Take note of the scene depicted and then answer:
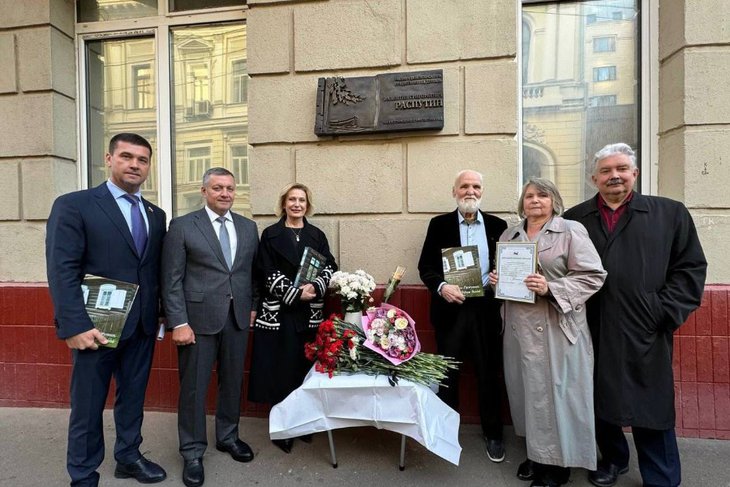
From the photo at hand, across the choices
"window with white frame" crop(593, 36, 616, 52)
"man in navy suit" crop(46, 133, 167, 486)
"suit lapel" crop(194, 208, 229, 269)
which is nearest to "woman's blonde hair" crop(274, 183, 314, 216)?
"suit lapel" crop(194, 208, 229, 269)

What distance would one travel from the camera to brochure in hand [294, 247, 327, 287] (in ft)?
10.3

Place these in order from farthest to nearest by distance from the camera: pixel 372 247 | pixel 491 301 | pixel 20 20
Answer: pixel 20 20, pixel 372 247, pixel 491 301

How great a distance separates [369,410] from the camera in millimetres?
2801

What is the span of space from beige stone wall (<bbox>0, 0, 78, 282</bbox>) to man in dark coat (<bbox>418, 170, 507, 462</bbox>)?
380cm

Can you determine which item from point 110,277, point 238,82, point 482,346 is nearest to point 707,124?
point 482,346

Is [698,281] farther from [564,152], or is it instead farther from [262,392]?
[262,392]

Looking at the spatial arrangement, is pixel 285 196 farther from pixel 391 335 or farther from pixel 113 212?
pixel 391 335

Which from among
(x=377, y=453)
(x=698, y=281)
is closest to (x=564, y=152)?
(x=698, y=281)

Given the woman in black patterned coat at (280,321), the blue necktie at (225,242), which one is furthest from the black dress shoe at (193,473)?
the blue necktie at (225,242)

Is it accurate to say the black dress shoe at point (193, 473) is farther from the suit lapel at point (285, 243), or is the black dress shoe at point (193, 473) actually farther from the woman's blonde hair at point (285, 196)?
the woman's blonde hair at point (285, 196)

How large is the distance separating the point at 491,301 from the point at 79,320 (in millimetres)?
2711

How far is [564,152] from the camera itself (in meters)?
A: 3.96

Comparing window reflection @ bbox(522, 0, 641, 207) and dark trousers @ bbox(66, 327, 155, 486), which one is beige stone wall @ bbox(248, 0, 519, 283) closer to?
window reflection @ bbox(522, 0, 641, 207)

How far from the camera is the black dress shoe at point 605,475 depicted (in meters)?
2.83
